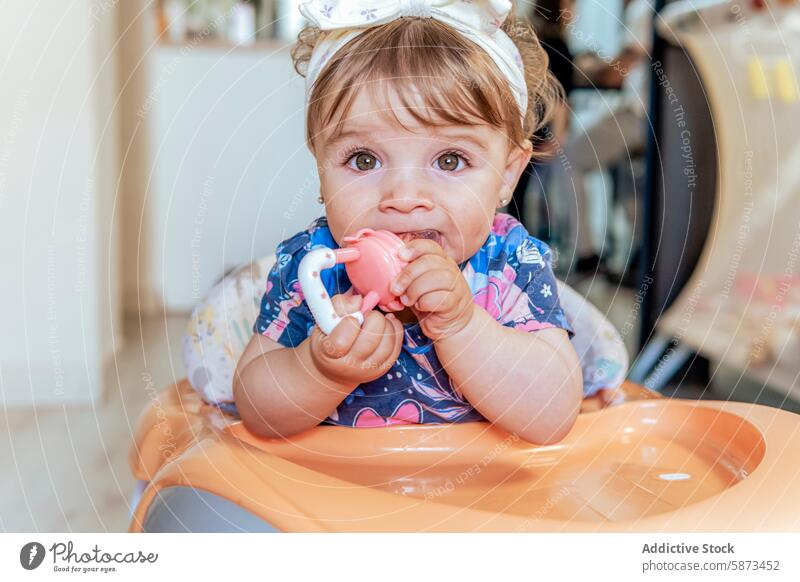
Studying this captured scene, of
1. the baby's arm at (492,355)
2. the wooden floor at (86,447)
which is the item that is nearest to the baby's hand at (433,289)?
the baby's arm at (492,355)

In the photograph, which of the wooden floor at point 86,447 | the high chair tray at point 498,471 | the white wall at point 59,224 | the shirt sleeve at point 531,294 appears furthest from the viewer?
the white wall at point 59,224

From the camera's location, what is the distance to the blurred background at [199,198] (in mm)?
762

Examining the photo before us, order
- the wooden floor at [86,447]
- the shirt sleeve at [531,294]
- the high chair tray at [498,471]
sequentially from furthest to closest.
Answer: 1. the wooden floor at [86,447]
2. the shirt sleeve at [531,294]
3. the high chair tray at [498,471]

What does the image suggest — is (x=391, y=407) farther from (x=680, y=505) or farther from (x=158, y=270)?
(x=158, y=270)

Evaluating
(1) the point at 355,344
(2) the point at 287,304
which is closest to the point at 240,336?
(2) the point at 287,304

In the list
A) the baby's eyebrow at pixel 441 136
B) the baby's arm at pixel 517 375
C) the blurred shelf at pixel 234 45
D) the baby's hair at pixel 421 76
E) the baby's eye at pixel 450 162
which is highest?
the blurred shelf at pixel 234 45

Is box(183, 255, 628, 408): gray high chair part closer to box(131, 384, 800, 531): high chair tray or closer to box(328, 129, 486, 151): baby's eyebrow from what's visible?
box(131, 384, 800, 531): high chair tray

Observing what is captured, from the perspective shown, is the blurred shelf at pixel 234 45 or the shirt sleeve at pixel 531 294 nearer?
the shirt sleeve at pixel 531 294

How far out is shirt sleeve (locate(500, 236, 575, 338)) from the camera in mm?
518

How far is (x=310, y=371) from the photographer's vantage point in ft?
1.58

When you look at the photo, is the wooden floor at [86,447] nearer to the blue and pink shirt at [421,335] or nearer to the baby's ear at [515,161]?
the blue and pink shirt at [421,335]

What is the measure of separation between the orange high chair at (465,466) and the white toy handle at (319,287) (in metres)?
0.07

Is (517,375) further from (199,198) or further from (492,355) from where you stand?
(199,198)
